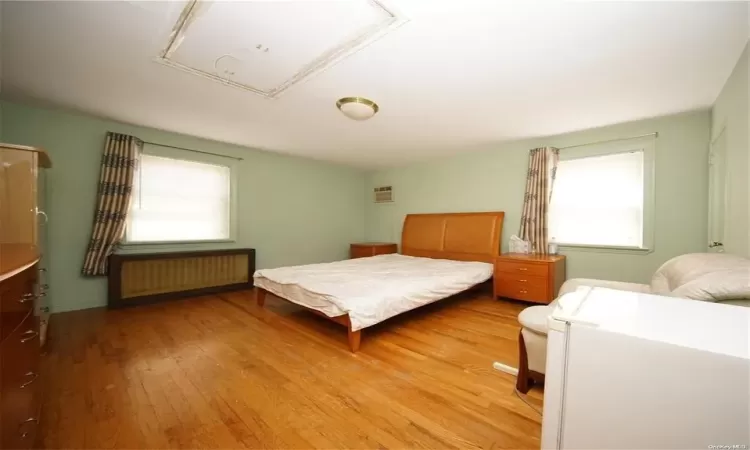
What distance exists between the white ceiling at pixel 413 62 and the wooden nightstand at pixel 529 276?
5.51 feet

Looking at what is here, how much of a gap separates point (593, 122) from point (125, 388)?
4994 mm

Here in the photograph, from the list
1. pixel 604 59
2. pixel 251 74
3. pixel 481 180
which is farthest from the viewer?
pixel 481 180

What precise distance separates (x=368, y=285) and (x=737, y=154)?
3.02 m

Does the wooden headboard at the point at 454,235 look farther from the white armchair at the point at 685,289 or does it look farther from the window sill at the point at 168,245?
the window sill at the point at 168,245

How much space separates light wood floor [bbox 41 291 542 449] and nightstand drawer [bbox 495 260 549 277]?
95 cm

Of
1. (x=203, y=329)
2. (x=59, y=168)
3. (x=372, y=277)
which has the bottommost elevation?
(x=203, y=329)

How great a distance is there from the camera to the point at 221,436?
138 cm

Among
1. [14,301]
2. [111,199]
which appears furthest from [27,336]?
[111,199]

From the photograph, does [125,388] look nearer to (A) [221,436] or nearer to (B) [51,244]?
(A) [221,436]

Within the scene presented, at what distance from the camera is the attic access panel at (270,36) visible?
1575mm

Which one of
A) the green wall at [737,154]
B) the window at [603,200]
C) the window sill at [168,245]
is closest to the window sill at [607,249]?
the window at [603,200]

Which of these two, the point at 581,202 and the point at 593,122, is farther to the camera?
the point at 581,202

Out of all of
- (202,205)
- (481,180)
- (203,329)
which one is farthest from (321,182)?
(203,329)

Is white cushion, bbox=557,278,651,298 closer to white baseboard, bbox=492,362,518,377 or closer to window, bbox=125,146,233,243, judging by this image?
white baseboard, bbox=492,362,518,377
